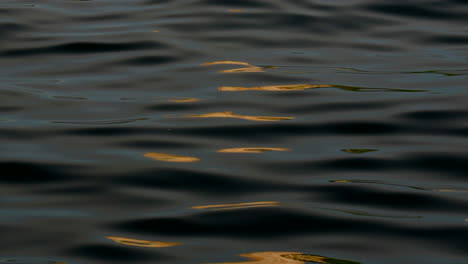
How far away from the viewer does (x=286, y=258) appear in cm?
191

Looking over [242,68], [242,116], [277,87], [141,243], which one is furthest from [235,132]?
[141,243]

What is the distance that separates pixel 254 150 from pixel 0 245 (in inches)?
35.2

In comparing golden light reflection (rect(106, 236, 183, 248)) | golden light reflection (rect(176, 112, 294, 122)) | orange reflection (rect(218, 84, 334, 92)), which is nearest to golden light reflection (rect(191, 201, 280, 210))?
golden light reflection (rect(106, 236, 183, 248))

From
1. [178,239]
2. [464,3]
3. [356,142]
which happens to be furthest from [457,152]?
[464,3]

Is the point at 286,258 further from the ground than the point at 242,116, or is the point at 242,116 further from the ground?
the point at 242,116

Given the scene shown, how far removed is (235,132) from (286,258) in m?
0.91

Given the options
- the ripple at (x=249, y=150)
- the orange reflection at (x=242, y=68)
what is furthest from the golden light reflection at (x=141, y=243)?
the orange reflection at (x=242, y=68)

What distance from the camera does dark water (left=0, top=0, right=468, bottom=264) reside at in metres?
2.02

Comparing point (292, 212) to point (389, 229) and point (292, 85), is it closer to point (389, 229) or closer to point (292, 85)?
point (389, 229)

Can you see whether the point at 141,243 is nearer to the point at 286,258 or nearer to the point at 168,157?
the point at 286,258

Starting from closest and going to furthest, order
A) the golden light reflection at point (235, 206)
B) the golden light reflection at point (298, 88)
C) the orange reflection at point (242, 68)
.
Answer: the golden light reflection at point (235, 206)
the golden light reflection at point (298, 88)
the orange reflection at point (242, 68)

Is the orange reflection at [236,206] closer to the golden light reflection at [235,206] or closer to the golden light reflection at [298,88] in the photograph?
the golden light reflection at [235,206]

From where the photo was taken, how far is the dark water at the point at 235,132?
6.62ft

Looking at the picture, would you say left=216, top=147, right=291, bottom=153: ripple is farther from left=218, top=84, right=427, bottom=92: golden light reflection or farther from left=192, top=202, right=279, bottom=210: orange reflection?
left=218, top=84, right=427, bottom=92: golden light reflection
